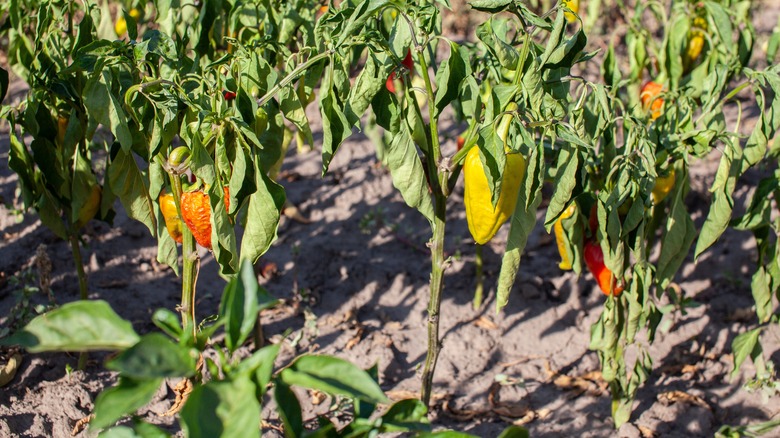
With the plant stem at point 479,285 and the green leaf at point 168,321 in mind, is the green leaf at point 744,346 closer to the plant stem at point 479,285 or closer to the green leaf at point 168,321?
the plant stem at point 479,285

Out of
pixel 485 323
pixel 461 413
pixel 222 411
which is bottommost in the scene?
pixel 461 413

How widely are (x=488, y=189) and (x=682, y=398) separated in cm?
109

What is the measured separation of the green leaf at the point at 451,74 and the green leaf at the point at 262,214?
37cm

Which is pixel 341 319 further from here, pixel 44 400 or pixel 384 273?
pixel 44 400

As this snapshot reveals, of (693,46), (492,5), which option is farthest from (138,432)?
(693,46)

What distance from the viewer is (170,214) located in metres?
1.79

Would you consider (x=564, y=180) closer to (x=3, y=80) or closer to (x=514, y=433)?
(x=514, y=433)

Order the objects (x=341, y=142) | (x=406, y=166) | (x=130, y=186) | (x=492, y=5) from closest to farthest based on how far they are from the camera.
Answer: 1. (x=492, y=5)
2. (x=406, y=166)
3. (x=341, y=142)
4. (x=130, y=186)

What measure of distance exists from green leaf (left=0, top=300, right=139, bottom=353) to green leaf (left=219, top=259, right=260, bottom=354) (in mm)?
122

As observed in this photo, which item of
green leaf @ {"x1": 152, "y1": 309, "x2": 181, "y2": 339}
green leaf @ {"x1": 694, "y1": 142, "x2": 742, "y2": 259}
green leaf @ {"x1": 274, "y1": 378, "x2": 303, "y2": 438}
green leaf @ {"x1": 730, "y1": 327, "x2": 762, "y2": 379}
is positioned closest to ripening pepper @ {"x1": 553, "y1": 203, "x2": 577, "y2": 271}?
green leaf @ {"x1": 694, "y1": 142, "x2": 742, "y2": 259}

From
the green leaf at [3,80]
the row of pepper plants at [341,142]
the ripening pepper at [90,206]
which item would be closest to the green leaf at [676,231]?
the row of pepper plants at [341,142]

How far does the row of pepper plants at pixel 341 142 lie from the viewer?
1498 mm

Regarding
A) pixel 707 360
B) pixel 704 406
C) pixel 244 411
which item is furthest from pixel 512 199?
pixel 707 360

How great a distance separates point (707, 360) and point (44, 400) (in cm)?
192
